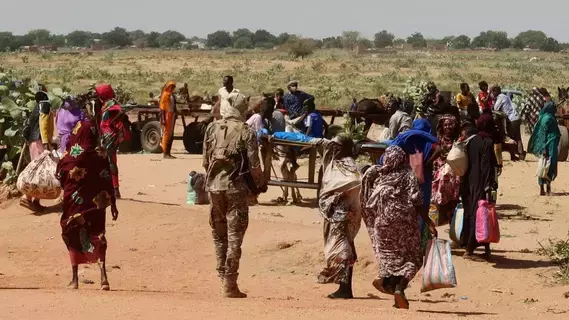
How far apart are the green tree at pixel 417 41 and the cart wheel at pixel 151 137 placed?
12670cm

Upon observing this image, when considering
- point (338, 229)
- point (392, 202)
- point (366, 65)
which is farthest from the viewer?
point (366, 65)

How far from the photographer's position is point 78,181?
1090 centimetres

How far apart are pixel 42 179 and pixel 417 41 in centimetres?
15115

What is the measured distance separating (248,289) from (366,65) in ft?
225

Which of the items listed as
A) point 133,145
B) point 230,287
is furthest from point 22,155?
point 133,145

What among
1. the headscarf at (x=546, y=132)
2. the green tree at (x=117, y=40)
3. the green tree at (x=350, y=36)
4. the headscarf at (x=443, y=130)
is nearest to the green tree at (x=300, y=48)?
the green tree at (x=350, y=36)

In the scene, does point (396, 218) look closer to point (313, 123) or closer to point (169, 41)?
point (313, 123)

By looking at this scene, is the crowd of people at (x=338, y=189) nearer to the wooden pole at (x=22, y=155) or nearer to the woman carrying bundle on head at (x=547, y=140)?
the woman carrying bundle on head at (x=547, y=140)

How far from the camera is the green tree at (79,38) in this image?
170 m

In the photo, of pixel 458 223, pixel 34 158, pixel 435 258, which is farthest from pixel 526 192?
pixel 435 258

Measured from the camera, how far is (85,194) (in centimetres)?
1094

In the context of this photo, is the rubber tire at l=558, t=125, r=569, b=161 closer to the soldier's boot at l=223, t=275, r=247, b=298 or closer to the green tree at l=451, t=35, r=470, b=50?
the soldier's boot at l=223, t=275, r=247, b=298

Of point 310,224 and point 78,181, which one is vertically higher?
point 78,181

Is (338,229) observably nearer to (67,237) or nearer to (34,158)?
(67,237)
